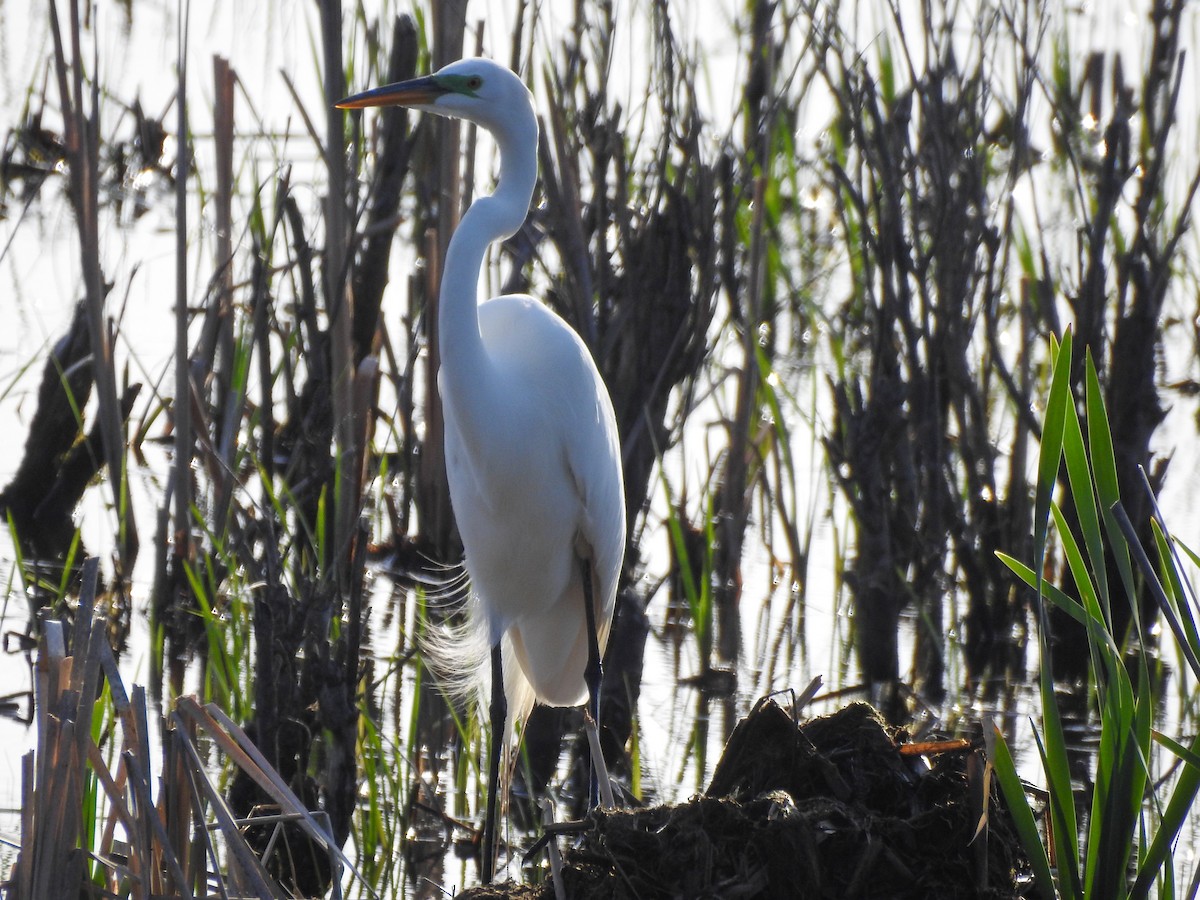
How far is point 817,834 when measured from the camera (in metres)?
2.23

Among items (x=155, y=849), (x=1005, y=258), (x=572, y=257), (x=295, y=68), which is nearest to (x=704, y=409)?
(x=1005, y=258)

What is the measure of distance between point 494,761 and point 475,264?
1.08 metres

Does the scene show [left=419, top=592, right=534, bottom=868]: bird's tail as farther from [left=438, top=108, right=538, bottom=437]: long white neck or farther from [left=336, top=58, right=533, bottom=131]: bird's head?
[left=336, top=58, right=533, bottom=131]: bird's head

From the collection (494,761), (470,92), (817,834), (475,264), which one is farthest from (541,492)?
(817,834)

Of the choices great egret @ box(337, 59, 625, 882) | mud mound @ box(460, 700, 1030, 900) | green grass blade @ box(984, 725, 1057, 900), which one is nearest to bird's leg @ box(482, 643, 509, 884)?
great egret @ box(337, 59, 625, 882)

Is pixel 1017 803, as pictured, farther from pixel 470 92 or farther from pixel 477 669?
pixel 477 669

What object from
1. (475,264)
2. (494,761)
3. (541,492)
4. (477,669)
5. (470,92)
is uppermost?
(470,92)

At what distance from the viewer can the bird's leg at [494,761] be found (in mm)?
3035

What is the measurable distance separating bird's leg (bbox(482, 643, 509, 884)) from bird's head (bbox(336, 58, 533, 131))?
1216mm

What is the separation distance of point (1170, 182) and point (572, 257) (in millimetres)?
3182

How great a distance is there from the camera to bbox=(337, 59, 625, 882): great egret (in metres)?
2.96

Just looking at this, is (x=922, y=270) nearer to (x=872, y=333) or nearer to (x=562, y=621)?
(x=872, y=333)

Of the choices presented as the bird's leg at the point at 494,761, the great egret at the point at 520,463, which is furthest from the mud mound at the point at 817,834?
the great egret at the point at 520,463

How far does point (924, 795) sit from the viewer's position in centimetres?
242
